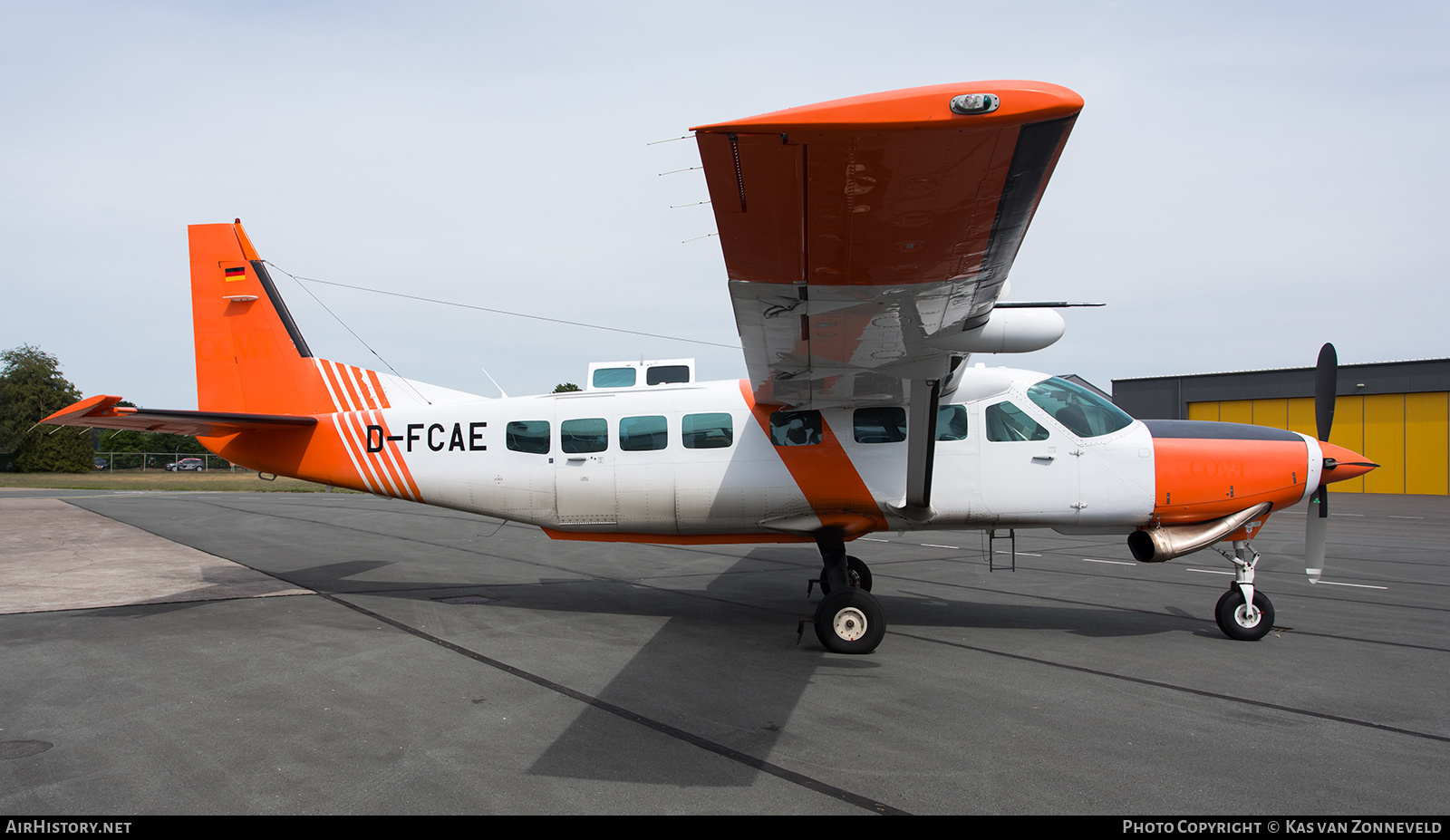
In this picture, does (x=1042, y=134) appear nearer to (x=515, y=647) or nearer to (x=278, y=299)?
(x=515, y=647)

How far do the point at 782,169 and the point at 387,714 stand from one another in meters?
4.45

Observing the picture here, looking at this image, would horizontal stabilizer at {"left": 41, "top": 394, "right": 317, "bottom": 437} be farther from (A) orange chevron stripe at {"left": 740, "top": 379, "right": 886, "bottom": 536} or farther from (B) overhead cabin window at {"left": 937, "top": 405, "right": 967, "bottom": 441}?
(B) overhead cabin window at {"left": 937, "top": 405, "right": 967, "bottom": 441}

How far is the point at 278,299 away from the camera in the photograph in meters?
9.77

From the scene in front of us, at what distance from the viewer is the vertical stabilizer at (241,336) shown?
9.57m

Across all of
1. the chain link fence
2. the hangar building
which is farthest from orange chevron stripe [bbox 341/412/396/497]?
the chain link fence

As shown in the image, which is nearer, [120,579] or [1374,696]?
[1374,696]

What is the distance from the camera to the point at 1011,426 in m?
7.88

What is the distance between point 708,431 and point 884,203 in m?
5.10

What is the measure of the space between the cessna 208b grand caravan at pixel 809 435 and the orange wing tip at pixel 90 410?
1.5 inches

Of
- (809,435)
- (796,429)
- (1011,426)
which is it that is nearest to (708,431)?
(796,429)

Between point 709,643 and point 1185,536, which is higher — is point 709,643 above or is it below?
below

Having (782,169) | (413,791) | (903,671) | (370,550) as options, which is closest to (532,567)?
(370,550)

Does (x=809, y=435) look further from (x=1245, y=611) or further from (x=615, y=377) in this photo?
(x=1245, y=611)

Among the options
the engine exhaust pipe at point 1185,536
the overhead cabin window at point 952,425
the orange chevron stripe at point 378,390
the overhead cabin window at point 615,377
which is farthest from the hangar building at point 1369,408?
the orange chevron stripe at point 378,390
